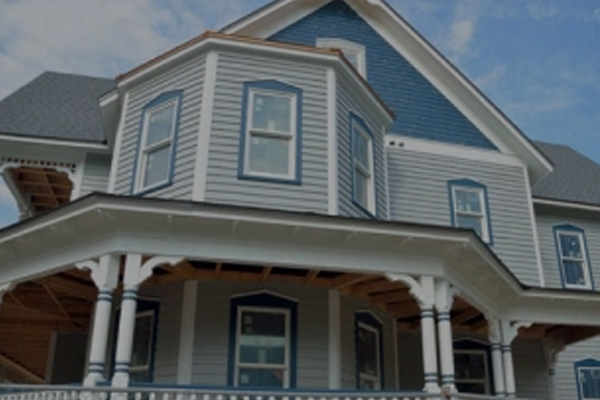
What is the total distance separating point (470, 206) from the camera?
13.9 meters

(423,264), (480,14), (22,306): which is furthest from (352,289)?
(480,14)

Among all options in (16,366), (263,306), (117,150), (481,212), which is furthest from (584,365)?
(16,366)

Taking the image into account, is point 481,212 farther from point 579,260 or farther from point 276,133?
point 276,133

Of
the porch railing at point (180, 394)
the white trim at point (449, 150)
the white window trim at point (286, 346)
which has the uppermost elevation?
the white trim at point (449, 150)

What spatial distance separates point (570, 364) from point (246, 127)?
31.7 feet

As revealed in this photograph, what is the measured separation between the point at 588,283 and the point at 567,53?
9.26 m

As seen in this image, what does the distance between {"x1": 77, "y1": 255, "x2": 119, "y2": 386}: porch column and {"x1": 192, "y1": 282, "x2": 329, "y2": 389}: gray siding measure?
1614 millimetres

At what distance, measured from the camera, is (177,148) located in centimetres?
989

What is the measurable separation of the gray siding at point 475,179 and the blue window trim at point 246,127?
3602mm

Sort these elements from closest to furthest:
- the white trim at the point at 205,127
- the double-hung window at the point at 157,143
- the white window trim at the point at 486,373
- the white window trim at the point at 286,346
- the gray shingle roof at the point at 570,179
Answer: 1. the white window trim at the point at 286,346
2. the white trim at the point at 205,127
3. the double-hung window at the point at 157,143
4. the white window trim at the point at 486,373
5. the gray shingle roof at the point at 570,179

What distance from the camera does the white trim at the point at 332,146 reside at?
9.71 metres

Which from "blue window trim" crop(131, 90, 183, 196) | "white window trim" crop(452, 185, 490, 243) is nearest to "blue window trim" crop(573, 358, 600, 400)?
"white window trim" crop(452, 185, 490, 243)

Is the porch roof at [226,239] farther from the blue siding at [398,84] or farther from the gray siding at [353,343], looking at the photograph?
the blue siding at [398,84]

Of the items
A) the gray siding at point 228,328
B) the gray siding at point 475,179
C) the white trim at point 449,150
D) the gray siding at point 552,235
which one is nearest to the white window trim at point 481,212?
the gray siding at point 475,179
